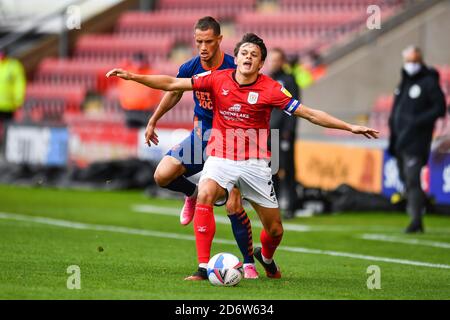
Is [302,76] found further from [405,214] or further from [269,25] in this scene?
[405,214]

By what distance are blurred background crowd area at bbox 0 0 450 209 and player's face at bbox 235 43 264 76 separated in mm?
7666

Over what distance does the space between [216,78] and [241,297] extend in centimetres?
192

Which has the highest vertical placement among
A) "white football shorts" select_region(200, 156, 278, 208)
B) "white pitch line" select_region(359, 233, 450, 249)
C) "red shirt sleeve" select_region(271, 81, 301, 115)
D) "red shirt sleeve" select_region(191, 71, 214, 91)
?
"red shirt sleeve" select_region(191, 71, 214, 91)

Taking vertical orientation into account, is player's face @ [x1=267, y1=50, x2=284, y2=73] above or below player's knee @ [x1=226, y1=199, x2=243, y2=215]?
above

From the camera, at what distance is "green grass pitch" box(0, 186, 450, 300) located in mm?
7473

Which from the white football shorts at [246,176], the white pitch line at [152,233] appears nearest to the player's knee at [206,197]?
the white football shorts at [246,176]

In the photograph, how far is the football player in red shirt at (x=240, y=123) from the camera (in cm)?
812

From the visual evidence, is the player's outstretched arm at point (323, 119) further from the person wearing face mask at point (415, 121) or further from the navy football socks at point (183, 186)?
the person wearing face mask at point (415, 121)

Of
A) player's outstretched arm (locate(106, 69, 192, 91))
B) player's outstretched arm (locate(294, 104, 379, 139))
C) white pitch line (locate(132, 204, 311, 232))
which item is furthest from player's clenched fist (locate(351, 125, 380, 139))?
white pitch line (locate(132, 204, 311, 232))

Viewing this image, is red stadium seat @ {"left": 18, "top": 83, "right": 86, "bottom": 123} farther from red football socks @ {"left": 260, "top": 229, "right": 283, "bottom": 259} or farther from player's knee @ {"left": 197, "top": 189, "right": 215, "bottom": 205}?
player's knee @ {"left": 197, "top": 189, "right": 215, "bottom": 205}

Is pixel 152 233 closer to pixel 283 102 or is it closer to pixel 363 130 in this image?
pixel 283 102

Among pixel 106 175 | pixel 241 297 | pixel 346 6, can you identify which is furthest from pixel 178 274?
pixel 346 6

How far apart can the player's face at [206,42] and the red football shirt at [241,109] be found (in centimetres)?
56

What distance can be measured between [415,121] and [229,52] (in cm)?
1138
